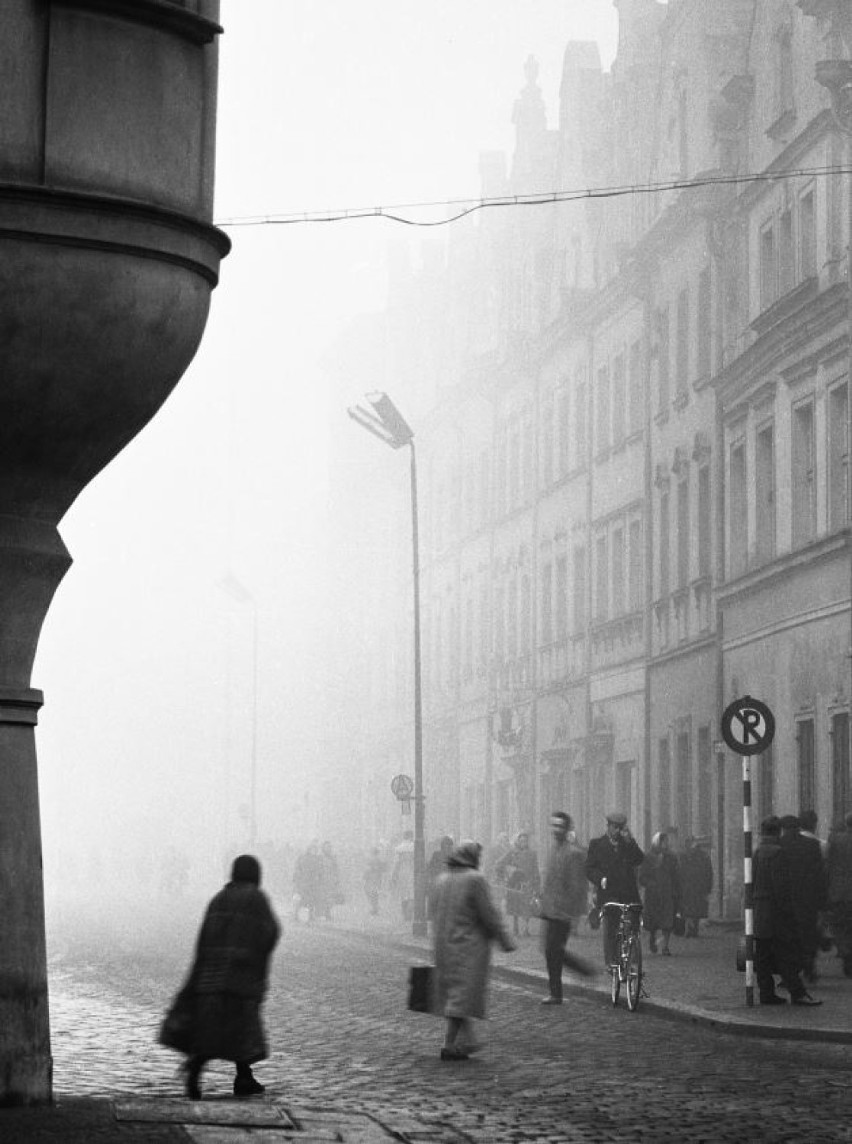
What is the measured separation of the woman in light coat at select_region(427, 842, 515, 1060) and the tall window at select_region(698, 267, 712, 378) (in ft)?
83.8

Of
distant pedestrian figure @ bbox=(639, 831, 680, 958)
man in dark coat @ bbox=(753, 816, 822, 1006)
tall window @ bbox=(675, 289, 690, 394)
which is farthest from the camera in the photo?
tall window @ bbox=(675, 289, 690, 394)

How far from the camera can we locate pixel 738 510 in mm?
40562

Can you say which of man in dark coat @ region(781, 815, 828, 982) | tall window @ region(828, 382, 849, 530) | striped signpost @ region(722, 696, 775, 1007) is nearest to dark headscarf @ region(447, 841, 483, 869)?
striped signpost @ region(722, 696, 775, 1007)

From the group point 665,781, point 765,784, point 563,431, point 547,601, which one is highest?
point 563,431

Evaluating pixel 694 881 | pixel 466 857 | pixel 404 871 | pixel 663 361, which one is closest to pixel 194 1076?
pixel 466 857

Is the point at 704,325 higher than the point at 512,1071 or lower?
higher

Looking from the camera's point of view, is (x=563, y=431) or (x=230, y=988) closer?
(x=230, y=988)

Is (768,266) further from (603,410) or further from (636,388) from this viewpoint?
(603,410)

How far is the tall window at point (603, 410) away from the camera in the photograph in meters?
51.6

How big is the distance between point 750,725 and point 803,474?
14.5 metres

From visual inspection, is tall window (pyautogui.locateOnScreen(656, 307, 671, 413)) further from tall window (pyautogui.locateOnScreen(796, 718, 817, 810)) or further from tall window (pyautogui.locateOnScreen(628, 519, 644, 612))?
tall window (pyautogui.locateOnScreen(796, 718, 817, 810))

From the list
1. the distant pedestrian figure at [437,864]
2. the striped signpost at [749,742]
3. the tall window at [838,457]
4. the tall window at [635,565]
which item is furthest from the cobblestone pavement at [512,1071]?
the tall window at [635,565]

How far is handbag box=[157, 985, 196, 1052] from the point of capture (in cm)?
1443

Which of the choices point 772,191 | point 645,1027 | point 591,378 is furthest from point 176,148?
point 591,378
